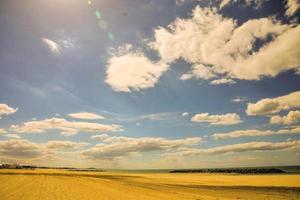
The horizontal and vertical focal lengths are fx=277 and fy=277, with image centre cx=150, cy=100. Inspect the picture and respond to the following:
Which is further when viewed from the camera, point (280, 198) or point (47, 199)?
point (280, 198)

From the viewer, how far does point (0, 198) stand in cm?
1909

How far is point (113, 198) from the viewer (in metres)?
21.2

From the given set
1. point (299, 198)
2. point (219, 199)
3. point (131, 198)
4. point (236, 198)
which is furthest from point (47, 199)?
point (299, 198)

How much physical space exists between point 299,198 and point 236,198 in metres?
4.53

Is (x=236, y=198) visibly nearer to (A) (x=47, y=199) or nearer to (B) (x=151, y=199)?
(B) (x=151, y=199)

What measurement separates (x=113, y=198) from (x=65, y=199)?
3.63 meters

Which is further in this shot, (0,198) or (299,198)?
(299,198)

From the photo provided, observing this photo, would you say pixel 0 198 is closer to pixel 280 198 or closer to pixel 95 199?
pixel 95 199

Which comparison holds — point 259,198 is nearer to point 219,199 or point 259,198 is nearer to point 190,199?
point 219,199

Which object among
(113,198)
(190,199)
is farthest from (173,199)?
(113,198)

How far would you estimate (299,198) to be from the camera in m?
Result: 20.7

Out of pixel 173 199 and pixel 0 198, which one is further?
pixel 173 199

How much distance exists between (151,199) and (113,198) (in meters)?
2.92

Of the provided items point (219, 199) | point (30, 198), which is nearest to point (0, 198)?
point (30, 198)
